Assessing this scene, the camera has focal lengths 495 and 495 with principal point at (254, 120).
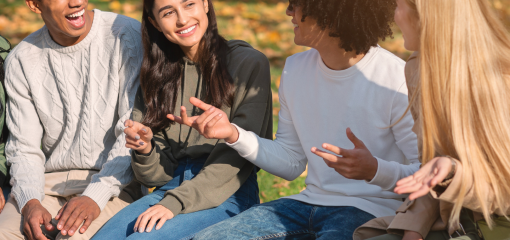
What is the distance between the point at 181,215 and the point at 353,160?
1018mm

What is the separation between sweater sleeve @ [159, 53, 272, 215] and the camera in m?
2.66

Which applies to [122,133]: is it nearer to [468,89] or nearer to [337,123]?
[337,123]

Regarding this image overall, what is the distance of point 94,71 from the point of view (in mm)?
3123

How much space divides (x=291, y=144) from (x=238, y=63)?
0.57m

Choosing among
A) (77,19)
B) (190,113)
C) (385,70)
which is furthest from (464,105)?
(77,19)

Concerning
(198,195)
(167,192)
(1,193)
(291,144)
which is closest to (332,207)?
(291,144)

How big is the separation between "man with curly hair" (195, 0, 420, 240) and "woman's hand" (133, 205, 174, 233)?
23 centimetres

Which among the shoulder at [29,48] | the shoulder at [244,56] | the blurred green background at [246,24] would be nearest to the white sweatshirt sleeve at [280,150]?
the shoulder at [244,56]

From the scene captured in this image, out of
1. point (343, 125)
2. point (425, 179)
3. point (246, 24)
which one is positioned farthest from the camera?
point (246, 24)

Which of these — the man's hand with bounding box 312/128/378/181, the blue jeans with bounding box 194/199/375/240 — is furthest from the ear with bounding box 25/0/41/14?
the man's hand with bounding box 312/128/378/181

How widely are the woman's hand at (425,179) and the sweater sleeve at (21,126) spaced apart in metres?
2.23

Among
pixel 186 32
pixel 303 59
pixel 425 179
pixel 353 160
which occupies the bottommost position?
pixel 353 160

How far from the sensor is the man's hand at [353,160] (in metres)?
2.12

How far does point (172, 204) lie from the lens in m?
2.61
